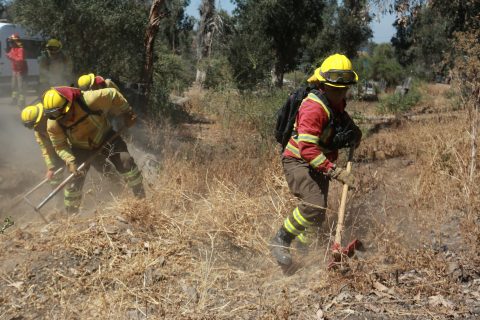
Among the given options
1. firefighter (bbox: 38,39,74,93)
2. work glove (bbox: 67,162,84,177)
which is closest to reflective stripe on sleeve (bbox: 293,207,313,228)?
work glove (bbox: 67,162,84,177)

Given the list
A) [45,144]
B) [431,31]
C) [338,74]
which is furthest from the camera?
[431,31]

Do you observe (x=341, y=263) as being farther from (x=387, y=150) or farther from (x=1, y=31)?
(x=1, y=31)

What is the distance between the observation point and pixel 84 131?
5.33 meters

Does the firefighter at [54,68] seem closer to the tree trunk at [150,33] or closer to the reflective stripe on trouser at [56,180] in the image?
the tree trunk at [150,33]

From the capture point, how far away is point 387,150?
24.7 ft

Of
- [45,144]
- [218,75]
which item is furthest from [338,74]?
[218,75]

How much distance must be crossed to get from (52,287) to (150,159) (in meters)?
2.92

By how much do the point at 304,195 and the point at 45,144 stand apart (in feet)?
10.6

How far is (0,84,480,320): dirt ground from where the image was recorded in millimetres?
3314

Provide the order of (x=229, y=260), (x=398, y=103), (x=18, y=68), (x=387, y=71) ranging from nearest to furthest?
(x=229, y=260) → (x=18, y=68) → (x=398, y=103) → (x=387, y=71)

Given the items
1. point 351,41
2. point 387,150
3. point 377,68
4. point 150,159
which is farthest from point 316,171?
point 377,68

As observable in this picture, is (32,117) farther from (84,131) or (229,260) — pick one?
(229,260)

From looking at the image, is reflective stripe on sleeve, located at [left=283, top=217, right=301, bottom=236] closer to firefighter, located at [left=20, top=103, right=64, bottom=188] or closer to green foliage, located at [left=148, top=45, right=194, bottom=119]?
firefighter, located at [left=20, top=103, right=64, bottom=188]

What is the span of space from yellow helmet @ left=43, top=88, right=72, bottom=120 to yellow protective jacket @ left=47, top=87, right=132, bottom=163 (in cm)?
5
